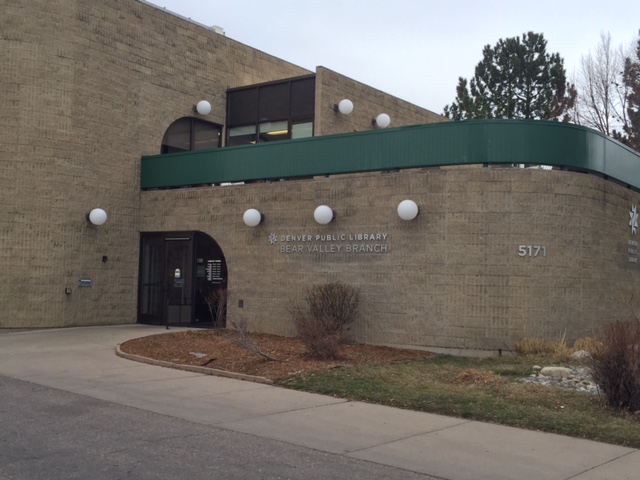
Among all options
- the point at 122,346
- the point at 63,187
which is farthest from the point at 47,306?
the point at 122,346

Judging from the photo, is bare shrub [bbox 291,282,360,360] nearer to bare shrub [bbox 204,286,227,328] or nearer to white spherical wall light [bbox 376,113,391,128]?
bare shrub [bbox 204,286,227,328]

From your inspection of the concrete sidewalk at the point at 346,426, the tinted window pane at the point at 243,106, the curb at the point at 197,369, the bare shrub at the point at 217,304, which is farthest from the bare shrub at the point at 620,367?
the tinted window pane at the point at 243,106

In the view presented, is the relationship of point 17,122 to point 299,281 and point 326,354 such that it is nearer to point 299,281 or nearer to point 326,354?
point 299,281

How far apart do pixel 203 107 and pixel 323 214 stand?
818 cm

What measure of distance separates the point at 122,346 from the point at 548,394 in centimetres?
900

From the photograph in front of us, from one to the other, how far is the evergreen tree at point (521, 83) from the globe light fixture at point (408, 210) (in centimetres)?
2475

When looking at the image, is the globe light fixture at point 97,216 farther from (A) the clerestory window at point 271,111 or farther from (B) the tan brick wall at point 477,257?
(B) the tan brick wall at point 477,257

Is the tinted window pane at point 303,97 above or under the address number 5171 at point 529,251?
above

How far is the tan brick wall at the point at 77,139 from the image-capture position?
18094 millimetres

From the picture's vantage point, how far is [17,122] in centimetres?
1814

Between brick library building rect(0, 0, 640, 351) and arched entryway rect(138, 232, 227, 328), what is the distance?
0.06 m

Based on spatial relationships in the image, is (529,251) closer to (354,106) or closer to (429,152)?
(429,152)

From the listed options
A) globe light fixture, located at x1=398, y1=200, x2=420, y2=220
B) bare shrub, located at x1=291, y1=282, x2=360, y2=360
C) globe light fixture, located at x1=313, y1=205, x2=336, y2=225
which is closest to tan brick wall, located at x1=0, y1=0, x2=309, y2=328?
bare shrub, located at x1=291, y1=282, x2=360, y2=360

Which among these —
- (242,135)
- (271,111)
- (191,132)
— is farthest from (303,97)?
(191,132)
